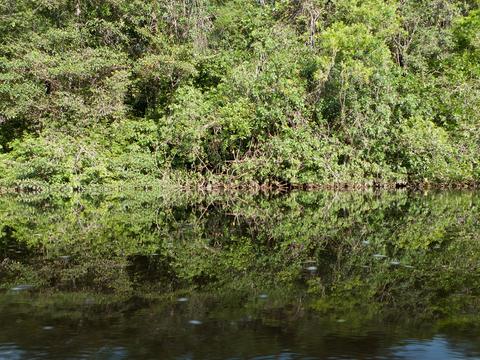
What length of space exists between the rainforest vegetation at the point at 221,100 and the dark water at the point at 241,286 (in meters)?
8.92

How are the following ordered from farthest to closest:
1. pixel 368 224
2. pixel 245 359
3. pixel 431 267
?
pixel 368 224 < pixel 431 267 < pixel 245 359

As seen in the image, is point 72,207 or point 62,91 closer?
point 72,207

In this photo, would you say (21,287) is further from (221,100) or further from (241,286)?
(221,100)

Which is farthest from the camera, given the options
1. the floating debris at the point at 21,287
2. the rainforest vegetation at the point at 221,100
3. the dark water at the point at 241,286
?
the rainforest vegetation at the point at 221,100

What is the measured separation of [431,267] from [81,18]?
24.1 m

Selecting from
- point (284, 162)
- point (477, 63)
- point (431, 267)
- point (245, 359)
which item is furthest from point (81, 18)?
point (245, 359)

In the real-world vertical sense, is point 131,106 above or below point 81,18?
below

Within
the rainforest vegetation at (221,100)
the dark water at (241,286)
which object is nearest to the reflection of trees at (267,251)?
the dark water at (241,286)

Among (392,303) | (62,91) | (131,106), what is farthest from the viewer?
(131,106)

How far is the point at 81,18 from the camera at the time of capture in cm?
2772

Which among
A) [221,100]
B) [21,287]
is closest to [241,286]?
[21,287]

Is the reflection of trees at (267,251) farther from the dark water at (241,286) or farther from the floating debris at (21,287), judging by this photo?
the floating debris at (21,287)

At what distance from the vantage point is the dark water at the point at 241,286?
4.96m

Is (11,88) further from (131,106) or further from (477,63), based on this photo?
(477,63)
